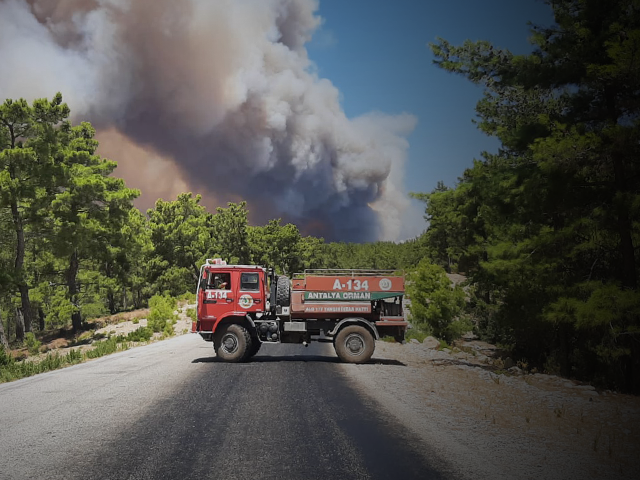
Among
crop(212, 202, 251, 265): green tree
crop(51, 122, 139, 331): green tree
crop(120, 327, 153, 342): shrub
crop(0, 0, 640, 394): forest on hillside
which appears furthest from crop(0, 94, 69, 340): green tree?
crop(212, 202, 251, 265): green tree

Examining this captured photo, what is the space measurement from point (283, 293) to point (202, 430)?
24.1ft

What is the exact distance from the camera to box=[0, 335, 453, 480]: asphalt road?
5145 mm

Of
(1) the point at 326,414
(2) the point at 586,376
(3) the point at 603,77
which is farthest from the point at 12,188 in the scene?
(2) the point at 586,376

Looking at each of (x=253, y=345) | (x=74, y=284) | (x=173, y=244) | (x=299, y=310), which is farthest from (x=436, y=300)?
(x=173, y=244)

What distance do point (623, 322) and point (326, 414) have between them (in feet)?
28.2

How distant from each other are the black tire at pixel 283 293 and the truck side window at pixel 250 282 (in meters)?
0.71

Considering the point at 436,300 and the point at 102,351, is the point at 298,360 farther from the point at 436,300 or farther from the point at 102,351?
the point at 436,300

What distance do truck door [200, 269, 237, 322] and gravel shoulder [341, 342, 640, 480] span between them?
4.15 metres

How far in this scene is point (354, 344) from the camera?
532 inches

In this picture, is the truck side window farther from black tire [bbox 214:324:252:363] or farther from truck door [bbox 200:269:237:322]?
black tire [bbox 214:324:252:363]

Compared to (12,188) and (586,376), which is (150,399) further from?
(12,188)

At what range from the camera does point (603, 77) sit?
38.2 ft

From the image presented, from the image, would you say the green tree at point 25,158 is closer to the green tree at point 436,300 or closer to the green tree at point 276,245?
the green tree at point 436,300

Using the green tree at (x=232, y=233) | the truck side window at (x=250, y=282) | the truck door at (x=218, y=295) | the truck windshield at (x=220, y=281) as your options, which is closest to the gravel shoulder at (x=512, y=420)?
the truck side window at (x=250, y=282)
